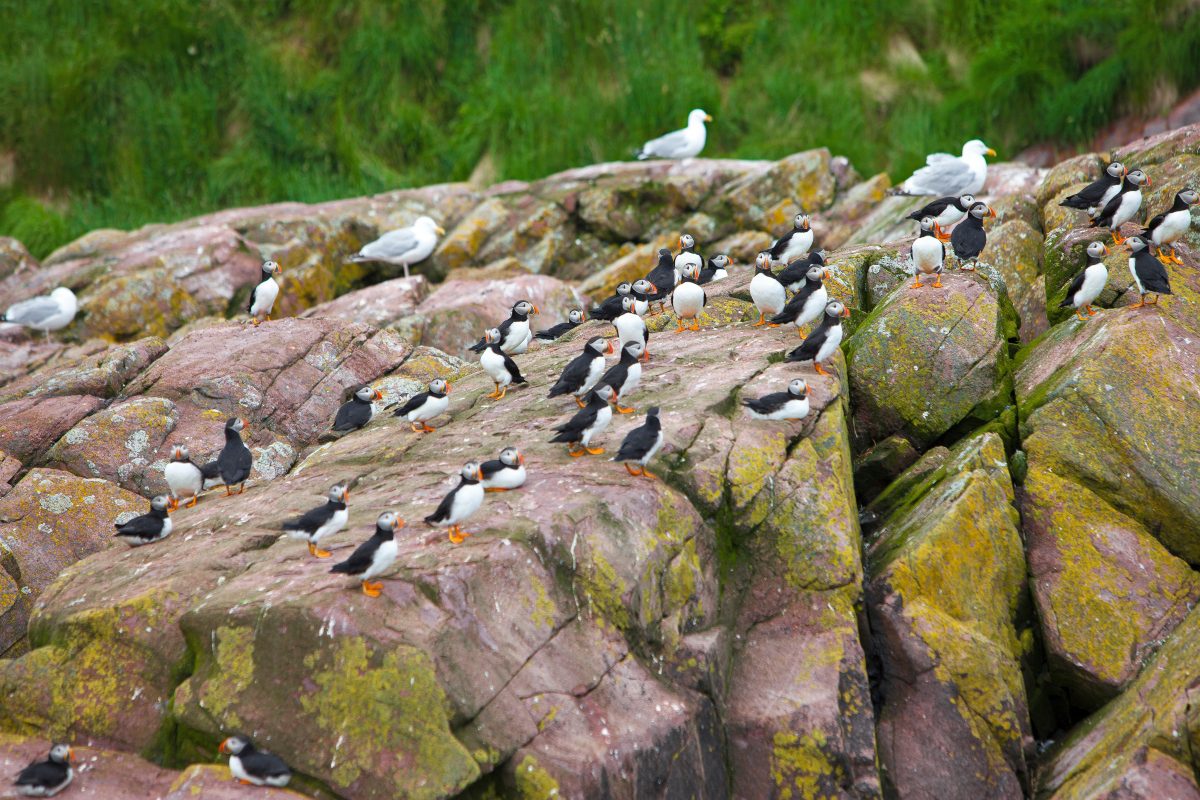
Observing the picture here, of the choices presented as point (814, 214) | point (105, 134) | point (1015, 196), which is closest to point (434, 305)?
point (814, 214)

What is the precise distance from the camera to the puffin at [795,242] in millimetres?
14492

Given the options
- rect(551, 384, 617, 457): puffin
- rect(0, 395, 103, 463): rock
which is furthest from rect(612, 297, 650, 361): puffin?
rect(0, 395, 103, 463): rock

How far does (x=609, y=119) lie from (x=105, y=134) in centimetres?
1198

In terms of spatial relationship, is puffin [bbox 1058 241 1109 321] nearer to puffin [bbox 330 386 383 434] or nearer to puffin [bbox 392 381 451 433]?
puffin [bbox 392 381 451 433]

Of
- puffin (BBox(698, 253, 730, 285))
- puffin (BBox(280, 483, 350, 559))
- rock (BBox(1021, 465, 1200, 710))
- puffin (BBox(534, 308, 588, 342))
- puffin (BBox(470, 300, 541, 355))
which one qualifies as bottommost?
rock (BBox(1021, 465, 1200, 710))

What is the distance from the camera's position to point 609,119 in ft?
82.8

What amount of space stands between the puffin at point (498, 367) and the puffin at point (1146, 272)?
6.58 metres

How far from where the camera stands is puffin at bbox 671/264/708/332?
12977 mm

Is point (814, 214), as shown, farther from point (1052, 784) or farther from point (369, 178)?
point (1052, 784)

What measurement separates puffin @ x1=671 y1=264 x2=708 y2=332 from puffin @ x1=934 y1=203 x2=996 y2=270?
2.90 meters

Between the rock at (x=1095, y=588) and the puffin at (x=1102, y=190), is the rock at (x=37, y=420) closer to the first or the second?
the rock at (x=1095, y=588)

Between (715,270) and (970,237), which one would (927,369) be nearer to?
(970,237)

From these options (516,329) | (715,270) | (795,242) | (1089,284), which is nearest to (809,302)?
(795,242)

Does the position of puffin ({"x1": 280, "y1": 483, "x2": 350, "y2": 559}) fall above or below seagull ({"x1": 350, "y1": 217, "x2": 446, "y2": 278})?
above
